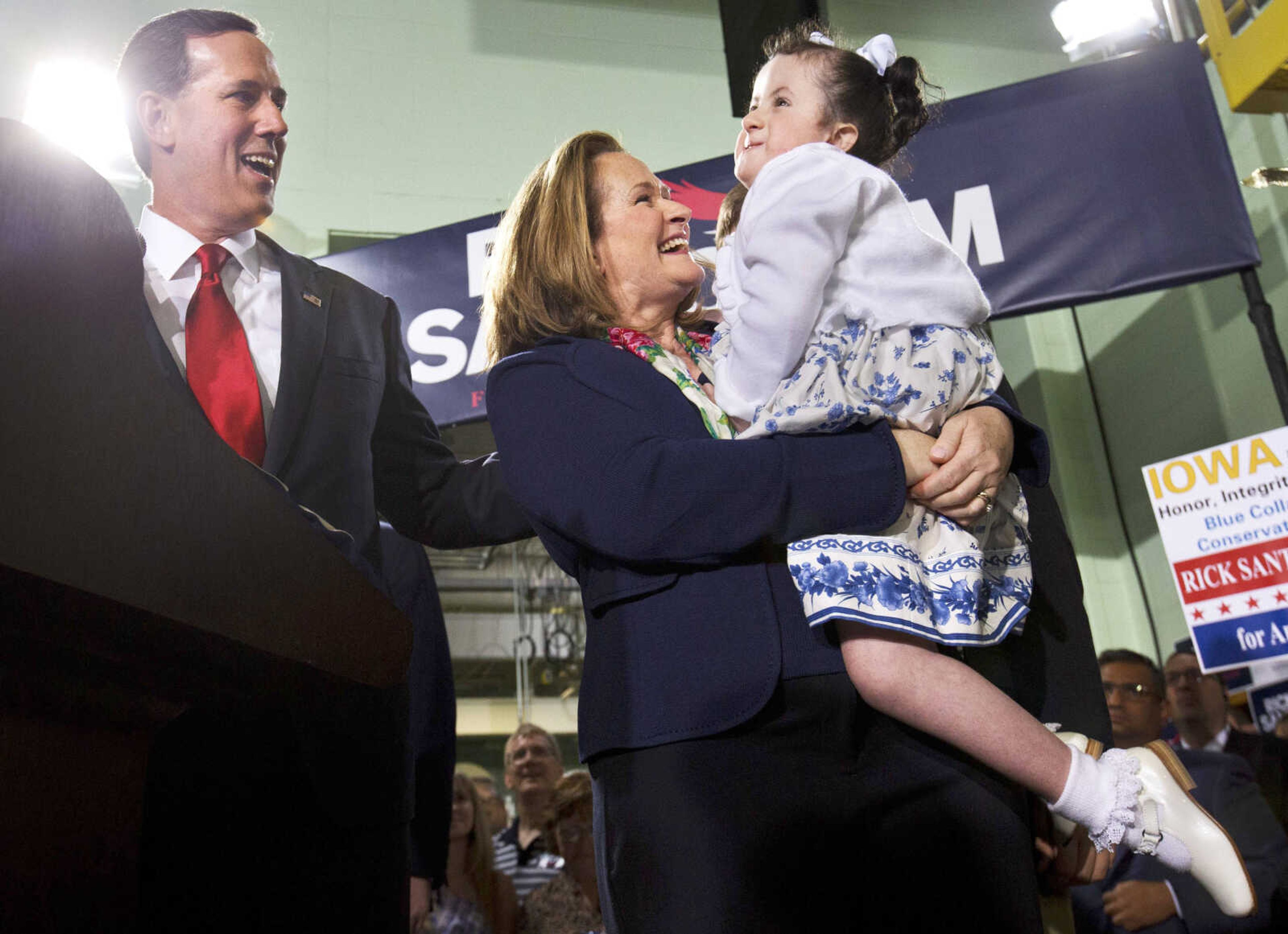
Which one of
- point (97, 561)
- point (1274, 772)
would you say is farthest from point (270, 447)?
point (1274, 772)

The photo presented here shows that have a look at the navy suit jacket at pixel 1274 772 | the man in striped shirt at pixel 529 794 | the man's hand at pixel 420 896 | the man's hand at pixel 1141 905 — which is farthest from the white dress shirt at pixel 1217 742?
the man's hand at pixel 420 896

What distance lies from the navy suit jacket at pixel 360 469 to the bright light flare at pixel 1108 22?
348 cm

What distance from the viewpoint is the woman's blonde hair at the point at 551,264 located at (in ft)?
Answer: 4.09

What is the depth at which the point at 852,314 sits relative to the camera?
1217mm

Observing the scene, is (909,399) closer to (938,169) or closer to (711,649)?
(711,649)

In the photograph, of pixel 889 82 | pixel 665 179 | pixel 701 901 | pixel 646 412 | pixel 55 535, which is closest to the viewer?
pixel 55 535

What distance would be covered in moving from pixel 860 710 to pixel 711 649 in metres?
0.15

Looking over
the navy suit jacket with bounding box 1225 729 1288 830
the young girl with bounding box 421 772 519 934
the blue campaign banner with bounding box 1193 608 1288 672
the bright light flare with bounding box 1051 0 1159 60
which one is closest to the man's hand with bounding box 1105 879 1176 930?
the navy suit jacket with bounding box 1225 729 1288 830

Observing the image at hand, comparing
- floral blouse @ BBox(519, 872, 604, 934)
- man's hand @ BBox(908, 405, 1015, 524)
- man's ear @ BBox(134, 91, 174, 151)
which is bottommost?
floral blouse @ BBox(519, 872, 604, 934)

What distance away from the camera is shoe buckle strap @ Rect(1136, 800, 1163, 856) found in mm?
1027

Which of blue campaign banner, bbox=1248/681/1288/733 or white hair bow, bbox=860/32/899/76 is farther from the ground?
white hair bow, bbox=860/32/899/76

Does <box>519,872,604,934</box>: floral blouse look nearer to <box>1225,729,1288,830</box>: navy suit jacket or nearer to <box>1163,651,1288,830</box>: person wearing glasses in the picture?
<box>1225,729,1288,830</box>: navy suit jacket

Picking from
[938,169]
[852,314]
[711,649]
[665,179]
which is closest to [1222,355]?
[938,169]

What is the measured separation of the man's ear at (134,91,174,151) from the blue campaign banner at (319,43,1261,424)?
1830 millimetres
